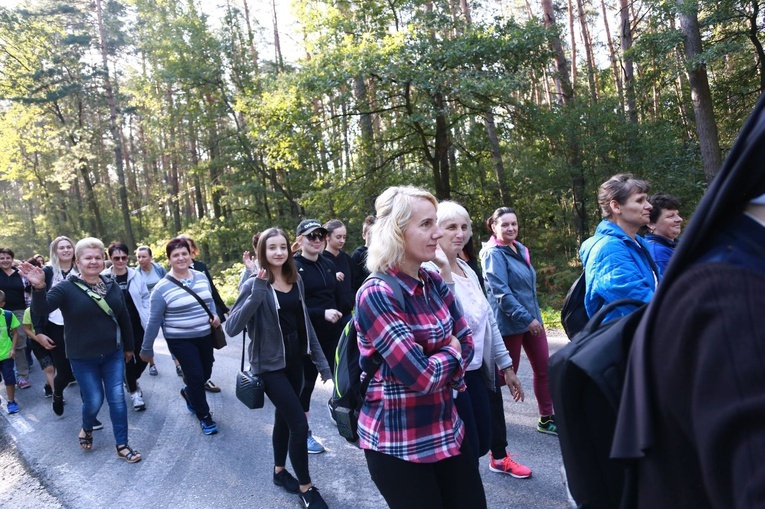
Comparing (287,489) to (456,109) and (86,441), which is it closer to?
(86,441)

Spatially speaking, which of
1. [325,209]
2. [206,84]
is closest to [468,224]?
[325,209]

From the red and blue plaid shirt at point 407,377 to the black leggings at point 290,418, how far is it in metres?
1.64

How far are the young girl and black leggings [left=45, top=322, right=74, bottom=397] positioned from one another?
339 cm

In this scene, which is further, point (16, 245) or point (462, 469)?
point (16, 245)

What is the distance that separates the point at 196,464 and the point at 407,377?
11.5 ft

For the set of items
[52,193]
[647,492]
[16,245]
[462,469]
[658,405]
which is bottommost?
[462,469]

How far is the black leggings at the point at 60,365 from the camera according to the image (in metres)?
6.31

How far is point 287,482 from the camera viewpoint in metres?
4.24

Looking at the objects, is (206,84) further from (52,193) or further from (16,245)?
(16,245)

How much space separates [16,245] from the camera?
40000mm

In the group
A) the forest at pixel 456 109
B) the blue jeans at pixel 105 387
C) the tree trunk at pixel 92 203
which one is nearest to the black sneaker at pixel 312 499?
the blue jeans at pixel 105 387

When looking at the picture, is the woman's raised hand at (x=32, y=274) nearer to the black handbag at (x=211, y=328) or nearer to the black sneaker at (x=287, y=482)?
the black handbag at (x=211, y=328)

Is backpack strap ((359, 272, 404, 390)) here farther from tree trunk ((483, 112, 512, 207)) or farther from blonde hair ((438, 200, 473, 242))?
tree trunk ((483, 112, 512, 207))

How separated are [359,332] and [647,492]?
156 cm
